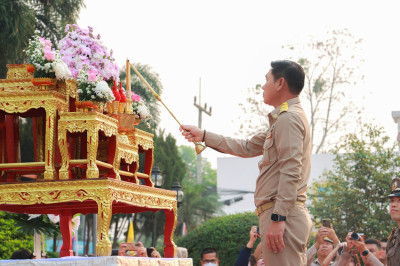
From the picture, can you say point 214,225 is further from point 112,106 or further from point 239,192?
point 239,192

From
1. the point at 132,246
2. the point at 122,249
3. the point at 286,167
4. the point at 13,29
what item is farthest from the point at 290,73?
the point at 13,29

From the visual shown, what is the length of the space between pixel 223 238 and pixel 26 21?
9109 millimetres

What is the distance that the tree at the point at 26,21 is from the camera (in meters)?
21.5

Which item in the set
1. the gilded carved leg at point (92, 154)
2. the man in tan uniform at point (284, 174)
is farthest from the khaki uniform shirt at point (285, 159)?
the gilded carved leg at point (92, 154)

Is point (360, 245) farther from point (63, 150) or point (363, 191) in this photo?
point (363, 191)

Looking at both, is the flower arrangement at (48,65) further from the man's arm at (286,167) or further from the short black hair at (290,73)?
the man's arm at (286,167)

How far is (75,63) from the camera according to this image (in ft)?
27.6

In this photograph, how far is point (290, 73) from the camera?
5.40 meters

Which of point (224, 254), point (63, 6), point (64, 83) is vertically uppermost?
point (63, 6)

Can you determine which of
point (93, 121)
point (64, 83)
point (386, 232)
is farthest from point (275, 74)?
point (386, 232)

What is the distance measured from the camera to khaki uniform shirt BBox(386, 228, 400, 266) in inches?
246

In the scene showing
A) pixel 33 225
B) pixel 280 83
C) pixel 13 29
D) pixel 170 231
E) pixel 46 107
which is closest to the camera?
pixel 280 83

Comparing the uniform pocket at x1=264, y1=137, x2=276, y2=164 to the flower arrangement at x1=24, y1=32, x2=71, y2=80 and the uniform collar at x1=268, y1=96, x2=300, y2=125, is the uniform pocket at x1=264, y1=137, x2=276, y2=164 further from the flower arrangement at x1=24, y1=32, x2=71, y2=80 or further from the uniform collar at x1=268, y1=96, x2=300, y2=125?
the flower arrangement at x1=24, y1=32, x2=71, y2=80

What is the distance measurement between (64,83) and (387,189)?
55.0 ft
